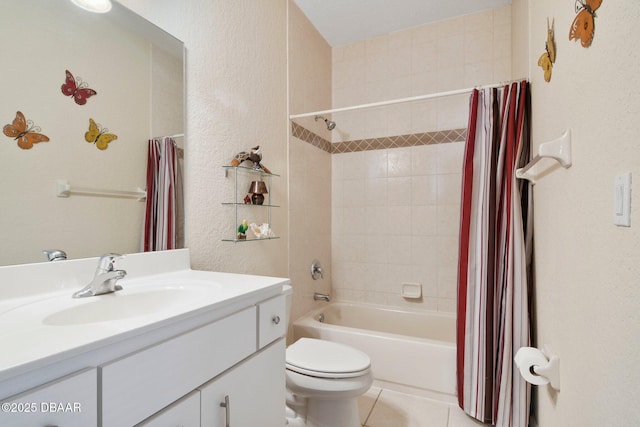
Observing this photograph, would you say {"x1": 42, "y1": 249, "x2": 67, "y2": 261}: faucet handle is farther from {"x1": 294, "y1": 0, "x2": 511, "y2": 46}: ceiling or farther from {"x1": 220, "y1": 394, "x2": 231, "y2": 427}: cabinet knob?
{"x1": 294, "y1": 0, "x2": 511, "y2": 46}: ceiling

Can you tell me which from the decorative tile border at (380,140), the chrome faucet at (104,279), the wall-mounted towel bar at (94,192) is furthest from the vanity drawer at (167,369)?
the decorative tile border at (380,140)

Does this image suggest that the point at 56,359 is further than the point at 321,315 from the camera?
No

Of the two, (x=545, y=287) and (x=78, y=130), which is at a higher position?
(x=78, y=130)

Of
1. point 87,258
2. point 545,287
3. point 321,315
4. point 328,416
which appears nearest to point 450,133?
point 545,287

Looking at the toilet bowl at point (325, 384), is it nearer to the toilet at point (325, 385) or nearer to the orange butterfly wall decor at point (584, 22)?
the toilet at point (325, 385)

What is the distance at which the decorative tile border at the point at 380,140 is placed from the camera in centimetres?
230

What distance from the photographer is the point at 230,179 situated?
1.53 meters

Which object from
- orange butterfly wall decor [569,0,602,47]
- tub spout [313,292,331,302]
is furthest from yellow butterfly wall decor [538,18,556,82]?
tub spout [313,292,331,302]

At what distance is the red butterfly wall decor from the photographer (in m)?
0.93

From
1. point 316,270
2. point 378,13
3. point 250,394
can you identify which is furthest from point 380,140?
point 250,394

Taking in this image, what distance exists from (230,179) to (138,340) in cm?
104

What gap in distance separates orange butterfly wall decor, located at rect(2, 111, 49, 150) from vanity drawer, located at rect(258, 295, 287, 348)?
0.81 metres

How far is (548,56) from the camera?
1135mm

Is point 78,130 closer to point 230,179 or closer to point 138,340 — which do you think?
point 230,179
